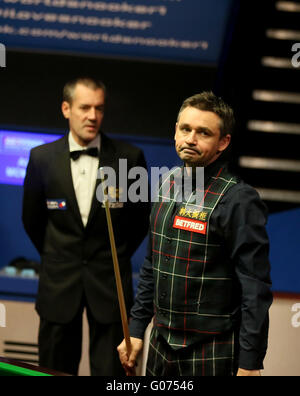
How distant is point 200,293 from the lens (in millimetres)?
1647

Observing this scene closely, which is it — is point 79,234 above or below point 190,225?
below

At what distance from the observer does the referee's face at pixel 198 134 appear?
1618 mm

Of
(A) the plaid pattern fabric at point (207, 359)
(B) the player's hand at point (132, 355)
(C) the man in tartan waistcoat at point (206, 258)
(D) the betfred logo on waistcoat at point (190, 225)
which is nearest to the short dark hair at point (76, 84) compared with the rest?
(C) the man in tartan waistcoat at point (206, 258)

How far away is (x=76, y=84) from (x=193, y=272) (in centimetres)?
114

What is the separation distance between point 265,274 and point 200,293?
0.23 metres

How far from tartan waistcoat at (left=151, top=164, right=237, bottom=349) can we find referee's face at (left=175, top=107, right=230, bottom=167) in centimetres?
10

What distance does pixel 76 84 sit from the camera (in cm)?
234

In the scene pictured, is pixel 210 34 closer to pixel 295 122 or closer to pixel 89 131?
pixel 295 122

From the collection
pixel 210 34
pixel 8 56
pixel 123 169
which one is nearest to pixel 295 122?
pixel 210 34

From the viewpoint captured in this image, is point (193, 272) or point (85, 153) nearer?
point (193, 272)

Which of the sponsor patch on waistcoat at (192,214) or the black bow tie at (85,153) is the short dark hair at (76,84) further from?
the sponsor patch on waistcoat at (192,214)

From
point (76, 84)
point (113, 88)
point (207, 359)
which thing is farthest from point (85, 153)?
point (207, 359)

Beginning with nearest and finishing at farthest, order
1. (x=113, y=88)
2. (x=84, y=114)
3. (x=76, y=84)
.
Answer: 1. (x=84, y=114)
2. (x=76, y=84)
3. (x=113, y=88)

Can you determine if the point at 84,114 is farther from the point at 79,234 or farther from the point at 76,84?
the point at 79,234
